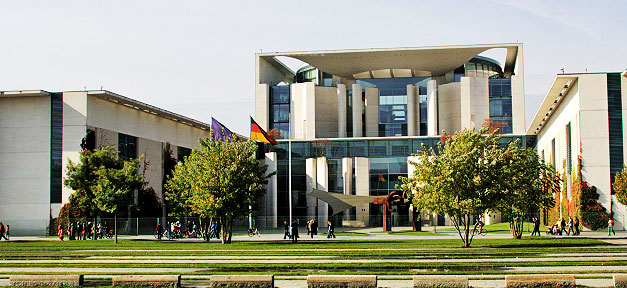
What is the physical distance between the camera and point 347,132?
98750mm

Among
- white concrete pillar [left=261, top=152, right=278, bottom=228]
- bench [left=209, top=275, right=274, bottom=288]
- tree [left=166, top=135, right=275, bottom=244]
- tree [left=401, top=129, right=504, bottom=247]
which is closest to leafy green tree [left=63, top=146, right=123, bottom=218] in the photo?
tree [left=166, top=135, right=275, bottom=244]

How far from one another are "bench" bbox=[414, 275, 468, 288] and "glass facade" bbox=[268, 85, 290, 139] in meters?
76.3

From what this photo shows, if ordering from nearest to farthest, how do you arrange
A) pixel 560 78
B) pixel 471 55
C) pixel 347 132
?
1. pixel 560 78
2. pixel 471 55
3. pixel 347 132

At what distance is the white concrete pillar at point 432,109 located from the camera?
9194 cm

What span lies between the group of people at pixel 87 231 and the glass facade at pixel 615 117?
137 feet

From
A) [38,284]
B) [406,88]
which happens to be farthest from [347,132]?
[38,284]

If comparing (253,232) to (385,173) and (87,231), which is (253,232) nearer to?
(87,231)

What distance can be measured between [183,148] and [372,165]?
2298 centimetres

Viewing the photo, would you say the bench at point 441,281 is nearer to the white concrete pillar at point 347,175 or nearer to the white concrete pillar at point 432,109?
the white concrete pillar at point 347,175

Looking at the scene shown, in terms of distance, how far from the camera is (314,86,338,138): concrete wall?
95250 millimetres

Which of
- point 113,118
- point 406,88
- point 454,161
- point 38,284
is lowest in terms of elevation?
point 38,284

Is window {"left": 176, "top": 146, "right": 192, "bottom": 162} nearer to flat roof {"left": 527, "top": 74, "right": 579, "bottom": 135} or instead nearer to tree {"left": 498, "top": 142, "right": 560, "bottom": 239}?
flat roof {"left": 527, "top": 74, "right": 579, "bottom": 135}

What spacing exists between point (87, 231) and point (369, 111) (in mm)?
46993

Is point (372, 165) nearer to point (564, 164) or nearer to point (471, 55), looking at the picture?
point (471, 55)
